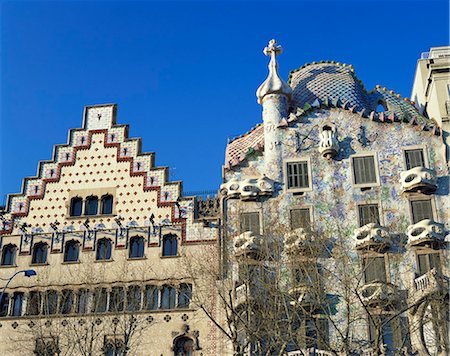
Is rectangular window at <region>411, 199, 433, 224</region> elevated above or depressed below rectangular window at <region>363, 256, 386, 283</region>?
above

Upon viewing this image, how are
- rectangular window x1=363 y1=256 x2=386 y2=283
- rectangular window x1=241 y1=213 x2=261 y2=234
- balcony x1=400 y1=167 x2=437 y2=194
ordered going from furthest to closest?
rectangular window x1=241 y1=213 x2=261 y2=234 < balcony x1=400 y1=167 x2=437 y2=194 < rectangular window x1=363 y1=256 x2=386 y2=283

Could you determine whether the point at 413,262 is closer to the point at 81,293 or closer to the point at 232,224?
the point at 232,224

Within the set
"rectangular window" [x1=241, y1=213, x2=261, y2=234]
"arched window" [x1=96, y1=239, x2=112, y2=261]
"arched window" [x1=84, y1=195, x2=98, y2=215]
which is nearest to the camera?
"rectangular window" [x1=241, y1=213, x2=261, y2=234]

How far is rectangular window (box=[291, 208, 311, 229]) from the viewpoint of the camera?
29.0m

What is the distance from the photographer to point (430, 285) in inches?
1021

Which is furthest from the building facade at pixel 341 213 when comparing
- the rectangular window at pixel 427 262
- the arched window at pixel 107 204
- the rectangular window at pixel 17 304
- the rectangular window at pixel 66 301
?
the rectangular window at pixel 17 304

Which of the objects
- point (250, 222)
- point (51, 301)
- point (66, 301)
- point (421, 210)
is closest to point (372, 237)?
point (421, 210)

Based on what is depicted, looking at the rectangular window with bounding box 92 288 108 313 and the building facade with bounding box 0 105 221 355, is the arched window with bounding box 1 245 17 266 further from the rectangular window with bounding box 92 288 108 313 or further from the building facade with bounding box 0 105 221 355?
the rectangular window with bounding box 92 288 108 313

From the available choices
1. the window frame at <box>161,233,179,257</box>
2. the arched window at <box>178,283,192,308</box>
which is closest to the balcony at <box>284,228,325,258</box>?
the arched window at <box>178,283,192,308</box>

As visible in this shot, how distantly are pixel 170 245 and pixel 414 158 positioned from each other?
1127 cm

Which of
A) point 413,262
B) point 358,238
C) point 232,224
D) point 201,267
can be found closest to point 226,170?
point 232,224

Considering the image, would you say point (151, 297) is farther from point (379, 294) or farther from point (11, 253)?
point (379, 294)

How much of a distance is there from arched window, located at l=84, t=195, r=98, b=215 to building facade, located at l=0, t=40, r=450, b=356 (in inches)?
2.0

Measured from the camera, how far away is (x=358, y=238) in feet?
92.5
